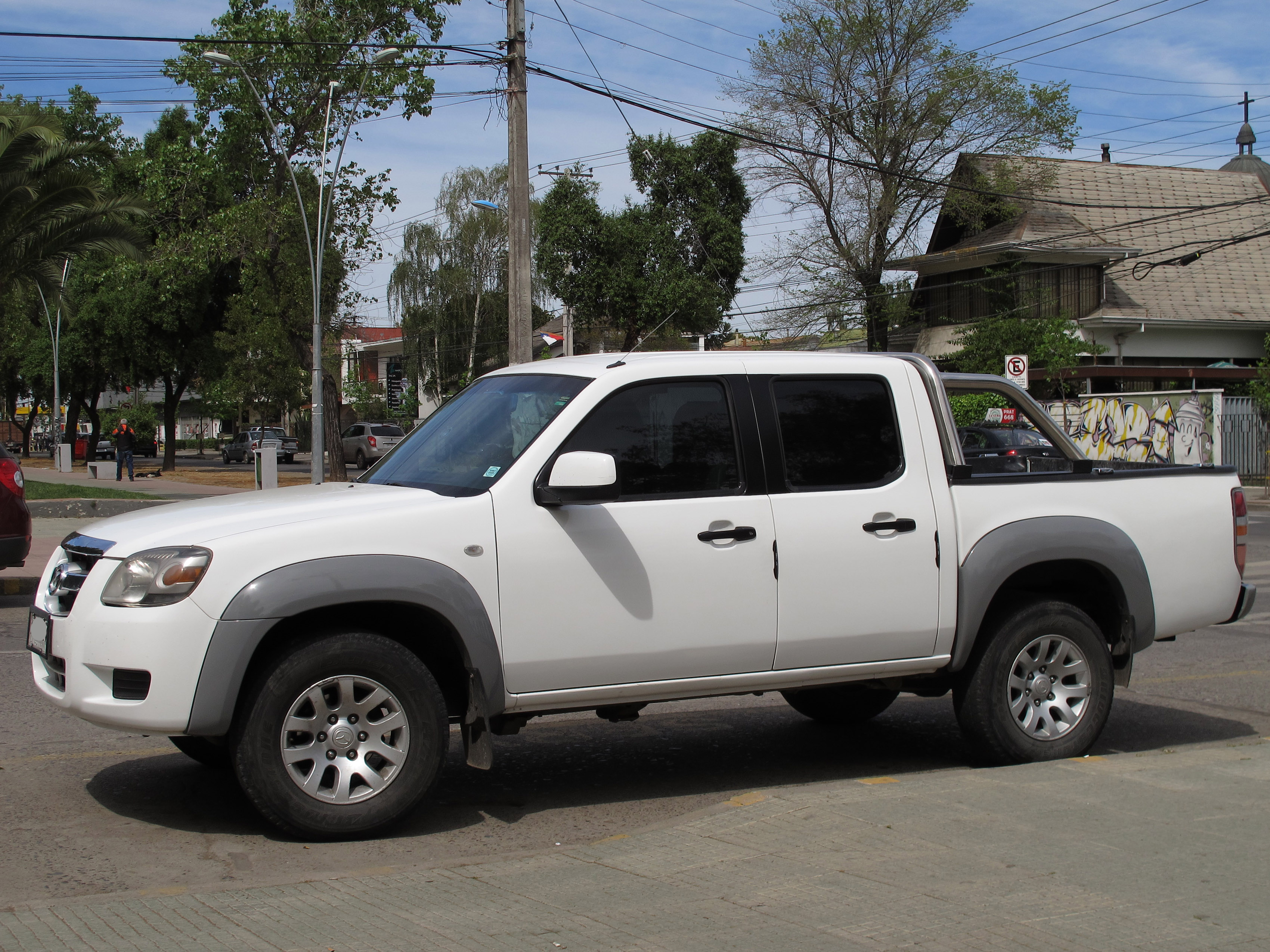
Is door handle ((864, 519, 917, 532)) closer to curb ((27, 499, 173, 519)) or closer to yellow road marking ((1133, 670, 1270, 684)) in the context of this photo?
yellow road marking ((1133, 670, 1270, 684))

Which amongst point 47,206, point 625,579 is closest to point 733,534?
point 625,579

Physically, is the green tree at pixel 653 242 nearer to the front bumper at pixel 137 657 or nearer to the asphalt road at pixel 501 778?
the asphalt road at pixel 501 778

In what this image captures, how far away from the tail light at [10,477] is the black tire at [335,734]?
7196 millimetres

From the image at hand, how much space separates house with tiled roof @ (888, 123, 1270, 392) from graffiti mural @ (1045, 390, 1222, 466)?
143cm

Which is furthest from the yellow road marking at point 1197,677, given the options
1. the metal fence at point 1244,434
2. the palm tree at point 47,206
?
the metal fence at point 1244,434

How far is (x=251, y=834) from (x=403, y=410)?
69454 millimetres

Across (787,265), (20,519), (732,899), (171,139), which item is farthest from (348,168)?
(732,899)

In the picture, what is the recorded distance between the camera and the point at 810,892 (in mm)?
4078

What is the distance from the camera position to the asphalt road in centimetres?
474

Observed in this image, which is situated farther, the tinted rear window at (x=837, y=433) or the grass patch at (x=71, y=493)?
the grass patch at (x=71, y=493)

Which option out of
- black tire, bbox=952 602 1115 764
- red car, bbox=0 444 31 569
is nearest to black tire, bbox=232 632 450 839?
black tire, bbox=952 602 1115 764

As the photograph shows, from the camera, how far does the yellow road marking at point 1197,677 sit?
8688 mm

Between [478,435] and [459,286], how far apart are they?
5536 cm

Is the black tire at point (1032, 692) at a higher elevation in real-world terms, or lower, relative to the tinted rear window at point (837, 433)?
lower
